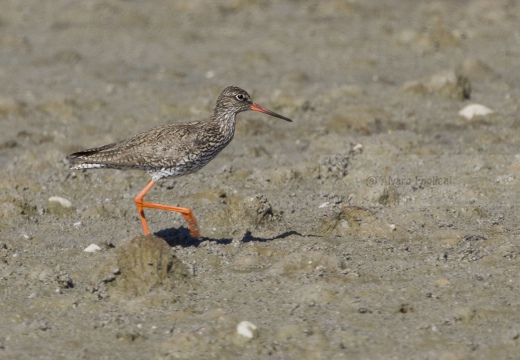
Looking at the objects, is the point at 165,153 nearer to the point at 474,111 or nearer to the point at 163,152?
the point at 163,152

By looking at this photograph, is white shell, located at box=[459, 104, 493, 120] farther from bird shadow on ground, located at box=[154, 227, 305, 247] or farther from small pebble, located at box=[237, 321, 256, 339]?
small pebble, located at box=[237, 321, 256, 339]

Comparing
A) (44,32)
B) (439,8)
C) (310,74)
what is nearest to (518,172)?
(310,74)

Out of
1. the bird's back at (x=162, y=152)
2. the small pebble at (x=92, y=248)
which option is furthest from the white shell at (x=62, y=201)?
the small pebble at (x=92, y=248)

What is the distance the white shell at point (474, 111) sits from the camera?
18.3 m

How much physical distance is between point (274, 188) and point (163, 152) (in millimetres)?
2938

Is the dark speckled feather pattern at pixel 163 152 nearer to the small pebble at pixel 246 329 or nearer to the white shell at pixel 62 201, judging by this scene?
the white shell at pixel 62 201

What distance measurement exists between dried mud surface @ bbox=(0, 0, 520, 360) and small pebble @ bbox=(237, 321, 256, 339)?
105 millimetres

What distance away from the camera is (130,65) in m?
23.5

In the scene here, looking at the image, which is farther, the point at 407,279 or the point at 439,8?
the point at 439,8

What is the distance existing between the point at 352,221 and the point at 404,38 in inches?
522

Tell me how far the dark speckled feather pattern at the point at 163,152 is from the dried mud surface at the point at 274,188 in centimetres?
87

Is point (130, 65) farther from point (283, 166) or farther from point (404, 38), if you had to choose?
point (283, 166)

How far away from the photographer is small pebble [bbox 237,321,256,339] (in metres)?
8.80

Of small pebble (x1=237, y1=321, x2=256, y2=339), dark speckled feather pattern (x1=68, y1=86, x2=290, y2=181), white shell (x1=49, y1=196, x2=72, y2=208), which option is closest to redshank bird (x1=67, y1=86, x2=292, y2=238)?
dark speckled feather pattern (x1=68, y1=86, x2=290, y2=181)
